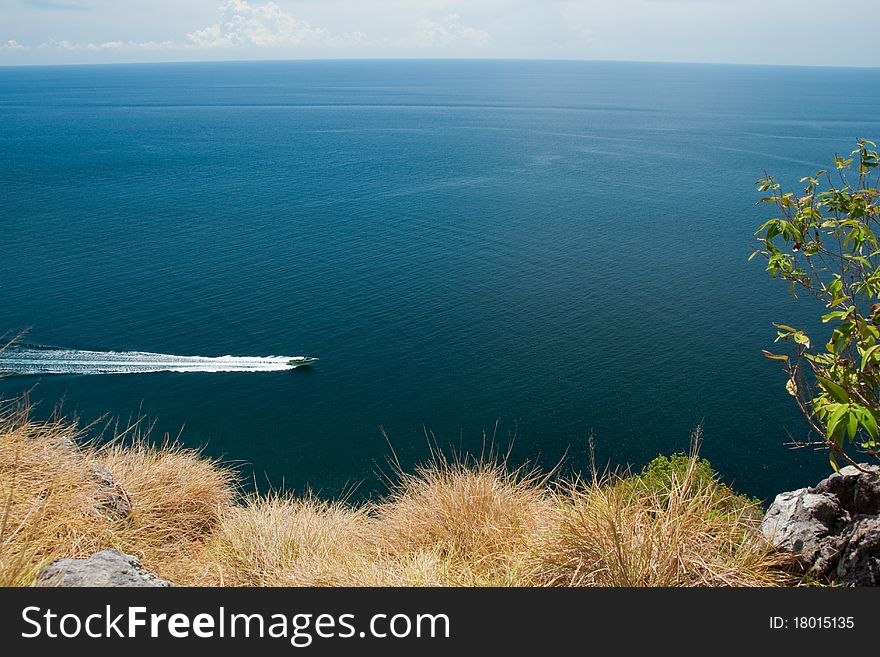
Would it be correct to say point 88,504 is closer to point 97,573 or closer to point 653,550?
point 97,573

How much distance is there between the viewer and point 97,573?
6.27 metres

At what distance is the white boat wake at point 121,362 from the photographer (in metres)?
45.1

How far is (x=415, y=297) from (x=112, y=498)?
47.1 m

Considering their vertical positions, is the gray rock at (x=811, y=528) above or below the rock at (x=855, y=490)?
below

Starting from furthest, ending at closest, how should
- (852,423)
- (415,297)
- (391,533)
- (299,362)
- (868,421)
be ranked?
1. (415,297)
2. (299,362)
3. (391,533)
4. (868,421)
5. (852,423)

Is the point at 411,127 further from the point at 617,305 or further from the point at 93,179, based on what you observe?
the point at 617,305

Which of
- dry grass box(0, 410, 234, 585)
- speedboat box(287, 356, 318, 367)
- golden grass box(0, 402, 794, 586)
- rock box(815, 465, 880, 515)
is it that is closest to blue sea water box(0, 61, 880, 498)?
speedboat box(287, 356, 318, 367)

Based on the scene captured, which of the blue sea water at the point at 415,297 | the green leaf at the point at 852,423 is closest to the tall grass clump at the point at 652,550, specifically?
the green leaf at the point at 852,423

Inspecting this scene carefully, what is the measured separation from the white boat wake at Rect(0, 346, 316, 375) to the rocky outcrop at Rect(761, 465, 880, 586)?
133 ft

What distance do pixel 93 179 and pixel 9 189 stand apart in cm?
1061

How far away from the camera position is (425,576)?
24.4ft

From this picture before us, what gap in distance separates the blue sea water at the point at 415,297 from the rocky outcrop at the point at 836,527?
1088 inches

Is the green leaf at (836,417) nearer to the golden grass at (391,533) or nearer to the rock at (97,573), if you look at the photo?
the golden grass at (391,533)

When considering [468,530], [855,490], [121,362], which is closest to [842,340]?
[855,490]
